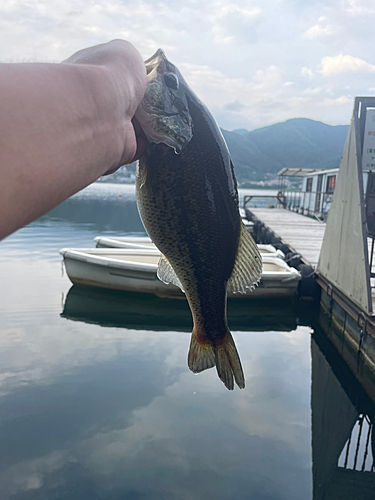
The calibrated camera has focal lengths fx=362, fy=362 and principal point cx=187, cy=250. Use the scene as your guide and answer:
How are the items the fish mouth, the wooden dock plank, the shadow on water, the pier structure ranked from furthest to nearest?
the wooden dock plank, the shadow on water, the pier structure, the fish mouth

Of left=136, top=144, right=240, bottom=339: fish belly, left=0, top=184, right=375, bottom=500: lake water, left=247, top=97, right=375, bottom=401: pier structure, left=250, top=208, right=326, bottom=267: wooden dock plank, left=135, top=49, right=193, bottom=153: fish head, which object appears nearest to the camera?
left=135, top=49, right=193, bottom=153: fish head

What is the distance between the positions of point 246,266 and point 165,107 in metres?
1.02

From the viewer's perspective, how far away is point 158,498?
4.76m

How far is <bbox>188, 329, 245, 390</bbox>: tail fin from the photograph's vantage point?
2139 millimetres

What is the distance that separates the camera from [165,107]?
1499mm

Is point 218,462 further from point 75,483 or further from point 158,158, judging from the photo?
point 158,158

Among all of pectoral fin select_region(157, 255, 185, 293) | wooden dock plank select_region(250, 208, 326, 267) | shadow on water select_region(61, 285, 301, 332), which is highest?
pectoral fin select_region(157, 255, 185, 293)

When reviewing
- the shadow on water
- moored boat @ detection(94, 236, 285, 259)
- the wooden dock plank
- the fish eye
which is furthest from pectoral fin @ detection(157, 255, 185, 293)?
moored boat @ detection(94, 236, 285, 259)

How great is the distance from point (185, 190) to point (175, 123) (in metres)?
0.32

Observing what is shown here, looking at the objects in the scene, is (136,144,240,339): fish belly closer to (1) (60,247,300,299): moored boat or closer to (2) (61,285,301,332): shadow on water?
(2) (61,285,301,332): shadow on water

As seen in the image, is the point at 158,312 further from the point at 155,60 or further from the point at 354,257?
the point at 155,60

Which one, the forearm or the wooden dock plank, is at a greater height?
the forearm

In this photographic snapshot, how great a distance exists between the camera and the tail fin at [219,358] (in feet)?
7.02

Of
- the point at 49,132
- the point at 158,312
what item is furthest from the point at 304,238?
the point at 49,132
